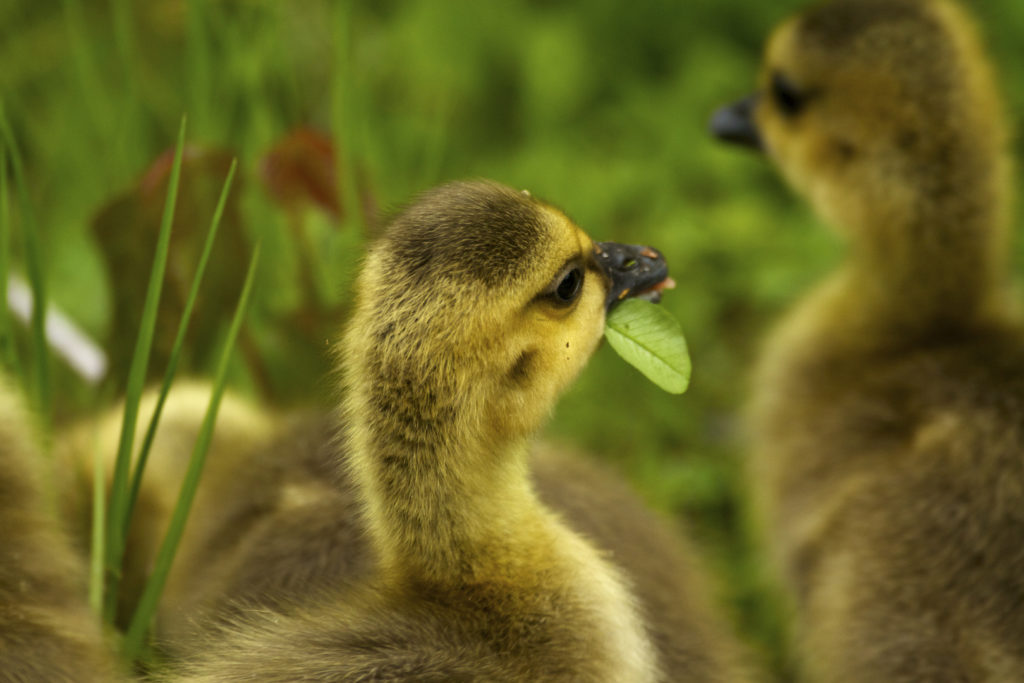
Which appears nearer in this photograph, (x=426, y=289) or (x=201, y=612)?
(x=426, y=289)

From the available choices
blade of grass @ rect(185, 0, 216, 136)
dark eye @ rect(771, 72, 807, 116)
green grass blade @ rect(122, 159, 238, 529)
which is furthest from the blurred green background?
dark eye @ rect(771, 72, 807, 116)

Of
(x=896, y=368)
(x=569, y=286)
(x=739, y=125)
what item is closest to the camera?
(x=569, y=286)

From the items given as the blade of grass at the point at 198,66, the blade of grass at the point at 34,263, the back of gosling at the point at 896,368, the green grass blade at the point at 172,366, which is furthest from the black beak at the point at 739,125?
the blade of grass at the point at 34,263

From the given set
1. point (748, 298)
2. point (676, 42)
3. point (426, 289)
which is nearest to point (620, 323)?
point (426, 289)

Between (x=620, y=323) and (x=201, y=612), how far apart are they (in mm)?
540

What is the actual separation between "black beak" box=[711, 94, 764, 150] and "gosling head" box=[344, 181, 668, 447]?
3.33 ft

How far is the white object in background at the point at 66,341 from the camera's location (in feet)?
6.02

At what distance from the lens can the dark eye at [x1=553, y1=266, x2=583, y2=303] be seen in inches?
45.9

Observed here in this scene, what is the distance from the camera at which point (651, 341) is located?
1235mm

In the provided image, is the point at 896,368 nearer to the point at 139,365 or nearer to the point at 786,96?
the point at 786,96

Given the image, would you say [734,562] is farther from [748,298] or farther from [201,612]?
[201,612]

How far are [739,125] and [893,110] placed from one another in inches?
15.3

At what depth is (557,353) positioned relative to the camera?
1.18 metres

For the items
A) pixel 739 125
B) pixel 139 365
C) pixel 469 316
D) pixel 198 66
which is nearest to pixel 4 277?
pixel 139 365
